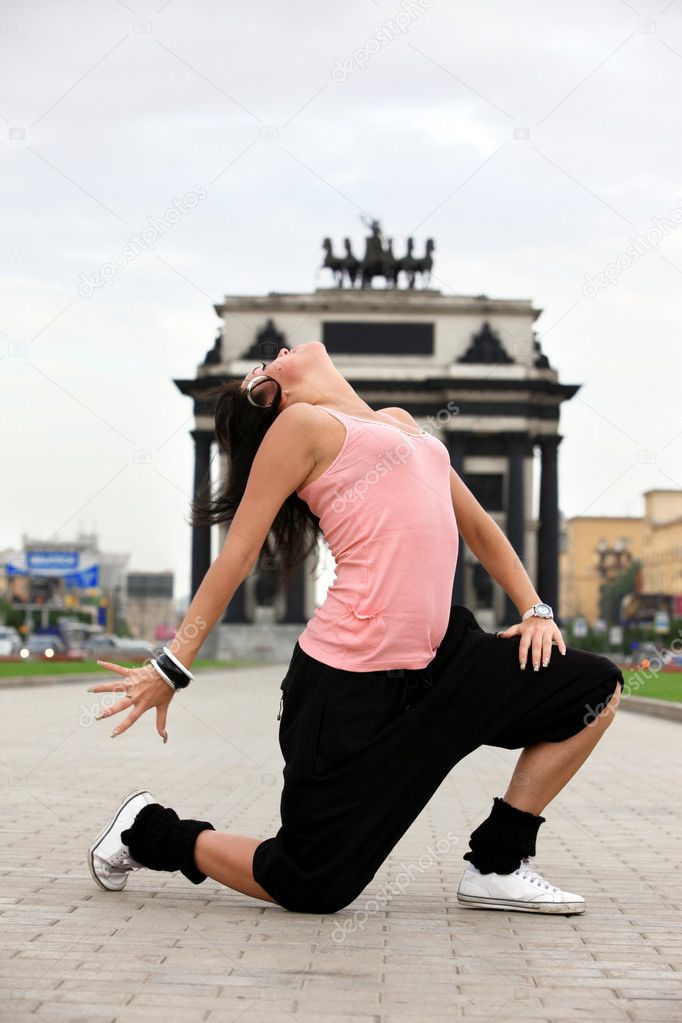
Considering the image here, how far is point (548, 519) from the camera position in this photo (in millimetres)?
69375

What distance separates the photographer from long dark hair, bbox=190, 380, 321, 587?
4.94 m

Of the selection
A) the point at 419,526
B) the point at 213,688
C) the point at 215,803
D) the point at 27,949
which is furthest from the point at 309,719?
the point at 213,688

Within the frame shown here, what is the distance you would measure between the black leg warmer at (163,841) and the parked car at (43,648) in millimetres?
52707

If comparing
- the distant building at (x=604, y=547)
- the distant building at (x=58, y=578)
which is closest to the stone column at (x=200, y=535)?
the distant building at (x=58, y=578)

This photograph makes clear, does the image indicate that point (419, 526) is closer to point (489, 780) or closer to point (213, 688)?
point (489, 780)

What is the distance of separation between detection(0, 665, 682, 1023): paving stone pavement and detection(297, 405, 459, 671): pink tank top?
861mm

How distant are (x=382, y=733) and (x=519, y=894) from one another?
2.79ft

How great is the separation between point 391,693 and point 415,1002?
1108 millimetres

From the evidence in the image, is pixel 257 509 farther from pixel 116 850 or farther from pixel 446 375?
pixel 446 375

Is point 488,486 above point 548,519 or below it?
above

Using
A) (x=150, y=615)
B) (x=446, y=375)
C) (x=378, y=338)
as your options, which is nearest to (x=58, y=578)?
(x=378, y=338)

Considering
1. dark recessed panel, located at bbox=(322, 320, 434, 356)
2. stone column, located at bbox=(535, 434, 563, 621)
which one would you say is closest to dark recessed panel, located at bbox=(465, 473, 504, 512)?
stone column, located at bbox=(535, 434, 563, 621)

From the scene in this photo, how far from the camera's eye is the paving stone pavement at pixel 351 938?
3723 millimetres

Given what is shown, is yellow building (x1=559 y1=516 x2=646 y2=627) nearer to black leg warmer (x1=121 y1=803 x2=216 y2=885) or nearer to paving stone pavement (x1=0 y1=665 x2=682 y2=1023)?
Answer: paving stone pavement (x1=0 y1=665 x2=682 y2=1023)
